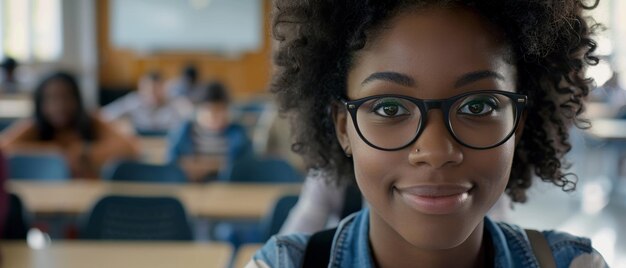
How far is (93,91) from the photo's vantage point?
38.1 feet

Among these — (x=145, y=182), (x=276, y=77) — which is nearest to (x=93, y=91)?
(x=145, y=182)

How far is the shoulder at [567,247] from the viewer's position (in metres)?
1.06

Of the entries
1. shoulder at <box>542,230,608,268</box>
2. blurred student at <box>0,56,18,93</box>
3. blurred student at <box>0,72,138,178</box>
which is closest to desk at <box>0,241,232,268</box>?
shoulder at <box>542,230,608,268</box>

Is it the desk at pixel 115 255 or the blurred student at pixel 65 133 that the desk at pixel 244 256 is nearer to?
the desk at pixel 115 255

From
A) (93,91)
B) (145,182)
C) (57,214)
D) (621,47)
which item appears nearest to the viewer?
(57,214)

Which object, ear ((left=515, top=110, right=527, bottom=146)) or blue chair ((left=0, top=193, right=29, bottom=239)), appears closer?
ear ((left=515, top=110, right=527, bottom=146))

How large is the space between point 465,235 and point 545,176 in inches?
12.4

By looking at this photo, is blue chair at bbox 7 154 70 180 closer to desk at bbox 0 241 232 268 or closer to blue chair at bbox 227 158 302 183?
blue chair at bbox 227 158 302 183

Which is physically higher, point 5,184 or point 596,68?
point 596,68

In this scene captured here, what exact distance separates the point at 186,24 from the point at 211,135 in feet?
22.5

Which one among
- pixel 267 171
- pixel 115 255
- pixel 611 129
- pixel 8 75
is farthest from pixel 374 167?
pixel 8 75

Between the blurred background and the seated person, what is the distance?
0.04 ft

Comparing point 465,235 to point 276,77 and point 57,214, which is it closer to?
point 276,77

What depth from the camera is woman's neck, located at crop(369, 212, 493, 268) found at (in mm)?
1056
